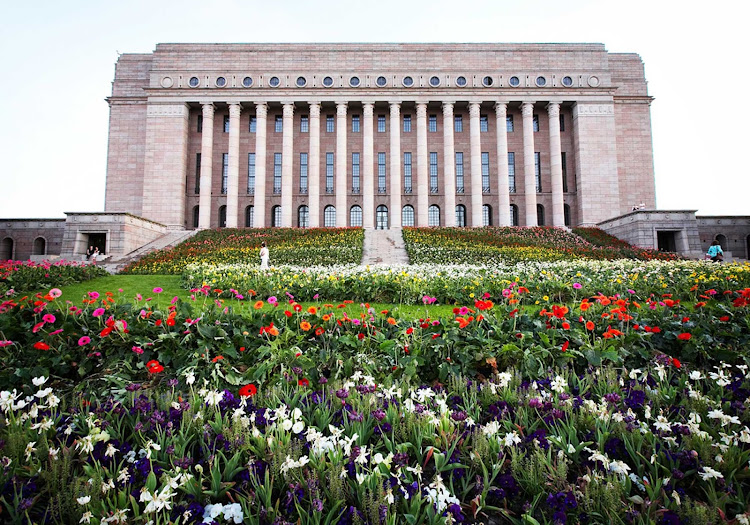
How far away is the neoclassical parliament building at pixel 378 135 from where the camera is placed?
3762 cm

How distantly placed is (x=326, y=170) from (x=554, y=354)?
39058 mm

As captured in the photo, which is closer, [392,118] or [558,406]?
[558,406]

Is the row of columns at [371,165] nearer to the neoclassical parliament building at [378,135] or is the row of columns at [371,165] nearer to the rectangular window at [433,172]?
the neoclassical parliament building at [378,135]

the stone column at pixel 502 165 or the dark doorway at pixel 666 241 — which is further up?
the stone column at pixel 502 165

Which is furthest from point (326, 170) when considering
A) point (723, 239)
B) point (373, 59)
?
point (723, 239)

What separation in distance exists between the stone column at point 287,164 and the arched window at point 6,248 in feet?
69.5

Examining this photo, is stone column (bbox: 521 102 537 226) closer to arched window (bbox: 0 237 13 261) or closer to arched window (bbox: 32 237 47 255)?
arched window (bbox: 32 237 47 255)

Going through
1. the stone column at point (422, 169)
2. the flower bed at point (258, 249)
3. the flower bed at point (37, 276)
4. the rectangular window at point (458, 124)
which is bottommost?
the flower bed at point (37, 276)

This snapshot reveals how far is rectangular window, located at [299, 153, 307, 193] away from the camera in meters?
40.8

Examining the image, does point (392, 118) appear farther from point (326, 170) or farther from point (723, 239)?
point (723, 239)

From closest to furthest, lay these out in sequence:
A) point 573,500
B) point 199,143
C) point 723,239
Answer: point 573,500
point 723,239
point 199,143

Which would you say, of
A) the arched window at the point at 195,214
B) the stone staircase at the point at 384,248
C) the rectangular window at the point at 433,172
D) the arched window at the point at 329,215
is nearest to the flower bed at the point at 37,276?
the stone staircase at the point at 384,248

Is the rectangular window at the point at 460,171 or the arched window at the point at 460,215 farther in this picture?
the arched window at the point at 460,215

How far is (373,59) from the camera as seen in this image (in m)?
39.4
